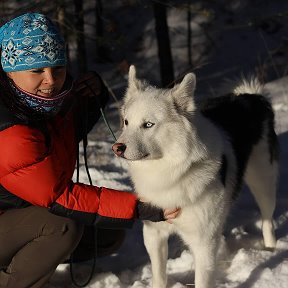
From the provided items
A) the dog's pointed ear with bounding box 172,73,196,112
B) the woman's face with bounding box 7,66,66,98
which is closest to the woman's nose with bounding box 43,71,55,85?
the woman's face with bounding box 7,66,66,98

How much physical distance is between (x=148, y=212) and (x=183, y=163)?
0.31 m

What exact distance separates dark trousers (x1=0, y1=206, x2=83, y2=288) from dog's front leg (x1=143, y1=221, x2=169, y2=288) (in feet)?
1.36

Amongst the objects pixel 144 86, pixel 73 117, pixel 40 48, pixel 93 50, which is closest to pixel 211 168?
pixel 144 86

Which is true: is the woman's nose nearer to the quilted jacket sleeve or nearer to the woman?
the woman

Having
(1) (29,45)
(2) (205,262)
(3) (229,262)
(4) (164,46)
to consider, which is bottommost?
(3) (229,262)

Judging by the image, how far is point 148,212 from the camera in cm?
232

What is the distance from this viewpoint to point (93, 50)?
45.7 ft

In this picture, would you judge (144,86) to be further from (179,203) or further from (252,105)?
(252,105)

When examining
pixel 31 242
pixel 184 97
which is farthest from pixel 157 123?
pixel 31 242

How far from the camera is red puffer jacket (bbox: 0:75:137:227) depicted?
1.99 m

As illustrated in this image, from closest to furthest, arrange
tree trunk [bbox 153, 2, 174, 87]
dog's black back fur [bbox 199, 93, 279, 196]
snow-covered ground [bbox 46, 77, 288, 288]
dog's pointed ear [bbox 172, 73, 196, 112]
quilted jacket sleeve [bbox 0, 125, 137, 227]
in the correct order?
1. quilted jacket sleeve [bbox 0, 125, 137, 227]
2. dog's pointed ear [bbox 172, 73, 196, 112]
3. snow-covered ground [bbox 46, 77, 288, 288]
4. dog's black back fur [bbox 199, 93, 279, 196]
5. tree trunk [bbox 153, 2, 174, 87]

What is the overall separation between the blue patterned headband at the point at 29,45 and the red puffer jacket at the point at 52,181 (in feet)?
0.87

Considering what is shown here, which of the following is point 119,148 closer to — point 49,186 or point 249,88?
point 49,186

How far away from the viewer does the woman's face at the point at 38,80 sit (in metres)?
2.06
